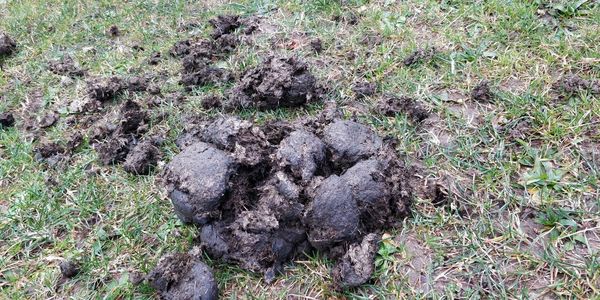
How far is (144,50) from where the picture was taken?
4.09 meters

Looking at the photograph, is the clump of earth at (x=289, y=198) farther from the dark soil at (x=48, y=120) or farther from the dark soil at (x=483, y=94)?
the dark soil at (x=48, y=120)

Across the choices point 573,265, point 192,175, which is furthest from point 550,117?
point 192,175

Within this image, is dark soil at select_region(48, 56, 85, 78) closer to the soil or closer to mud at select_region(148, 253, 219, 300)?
the soil

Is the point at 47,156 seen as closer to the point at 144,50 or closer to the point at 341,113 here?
the point at 144,50

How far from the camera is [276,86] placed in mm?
3053

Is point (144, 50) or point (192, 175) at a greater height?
point (192, 175)

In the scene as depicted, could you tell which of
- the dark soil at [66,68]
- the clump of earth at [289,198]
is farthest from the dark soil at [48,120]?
the clump of earth at [289,198]

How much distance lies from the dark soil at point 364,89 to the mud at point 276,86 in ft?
0.90

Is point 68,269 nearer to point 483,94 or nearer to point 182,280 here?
point 182,280

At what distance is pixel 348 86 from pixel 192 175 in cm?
145

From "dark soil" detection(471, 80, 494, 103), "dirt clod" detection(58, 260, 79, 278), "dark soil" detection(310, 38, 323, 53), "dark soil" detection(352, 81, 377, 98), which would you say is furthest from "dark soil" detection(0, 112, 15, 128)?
"dark soil" detection(471, 80, 494, 103)

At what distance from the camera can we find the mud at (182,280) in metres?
2.12

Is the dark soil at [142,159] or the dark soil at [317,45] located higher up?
the dark soil at [317,45]

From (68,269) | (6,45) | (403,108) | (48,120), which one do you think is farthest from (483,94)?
(6,45)
